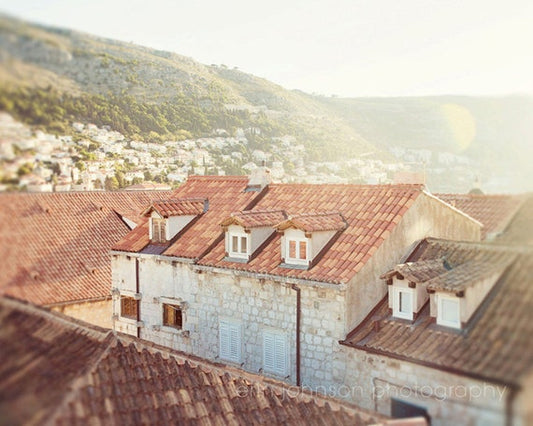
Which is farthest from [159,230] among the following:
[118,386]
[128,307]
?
[118,386]

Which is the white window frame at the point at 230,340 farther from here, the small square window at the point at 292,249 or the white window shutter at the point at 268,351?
the small square window at the point at 292,249

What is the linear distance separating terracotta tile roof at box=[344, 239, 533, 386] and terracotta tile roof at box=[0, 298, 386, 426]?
191 centimetres

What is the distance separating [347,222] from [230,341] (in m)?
3.94

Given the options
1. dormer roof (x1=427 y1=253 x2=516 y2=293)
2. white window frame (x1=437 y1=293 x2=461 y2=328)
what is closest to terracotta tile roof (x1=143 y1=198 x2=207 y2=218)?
dormer roof (x1=427 y1=253 x2=516 y2=293)

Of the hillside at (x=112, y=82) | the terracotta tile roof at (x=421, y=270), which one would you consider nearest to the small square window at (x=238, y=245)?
the hillside at (x=112, y=82)

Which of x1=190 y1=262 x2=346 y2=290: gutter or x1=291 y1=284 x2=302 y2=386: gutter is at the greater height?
x1=190 y1=262 x2=346 y2=290: gutter

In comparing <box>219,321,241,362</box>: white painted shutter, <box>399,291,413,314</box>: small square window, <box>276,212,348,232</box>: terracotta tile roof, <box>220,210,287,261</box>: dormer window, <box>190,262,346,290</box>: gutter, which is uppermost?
<box>276,212,348,232</box>: terracotta tile roof

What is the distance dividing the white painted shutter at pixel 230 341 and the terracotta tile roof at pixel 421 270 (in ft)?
13.1

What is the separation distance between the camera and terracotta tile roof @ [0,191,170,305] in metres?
2.83

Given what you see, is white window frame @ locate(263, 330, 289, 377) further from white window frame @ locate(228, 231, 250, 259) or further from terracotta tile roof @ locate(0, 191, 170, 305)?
terracotta tile roof @ locate(0, 191, 170, 305)

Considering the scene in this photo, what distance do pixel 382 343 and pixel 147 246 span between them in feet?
25.7

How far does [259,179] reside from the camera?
15.9m

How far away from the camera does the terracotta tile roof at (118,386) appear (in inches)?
105

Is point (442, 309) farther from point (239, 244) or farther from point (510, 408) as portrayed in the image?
point (510, 408)
